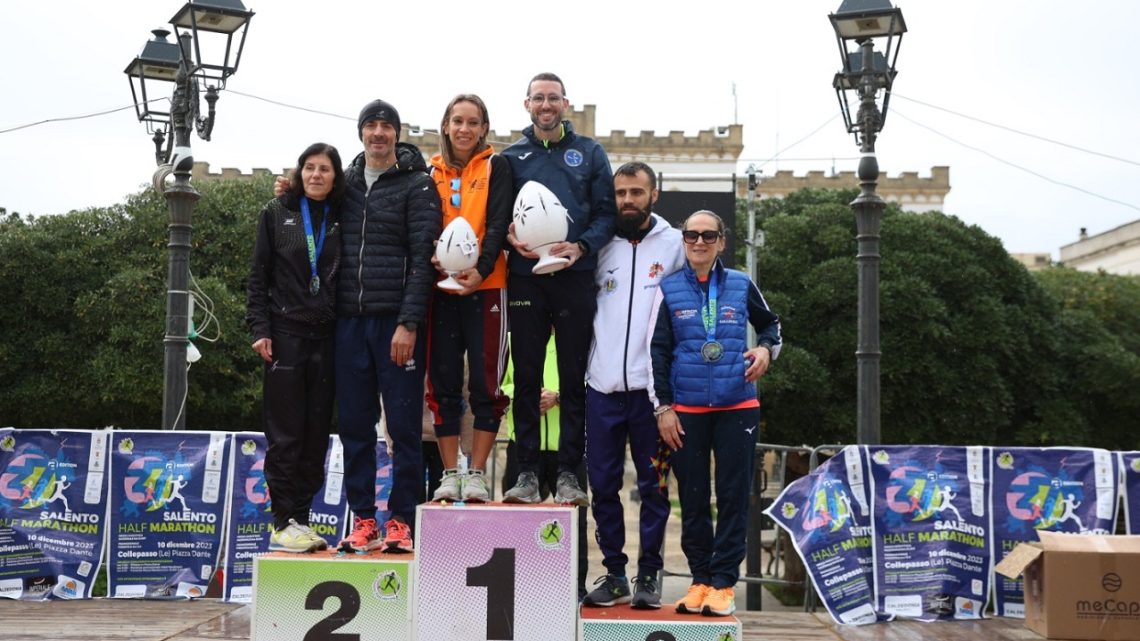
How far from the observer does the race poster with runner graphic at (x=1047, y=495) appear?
729cm

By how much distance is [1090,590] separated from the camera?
250 inches

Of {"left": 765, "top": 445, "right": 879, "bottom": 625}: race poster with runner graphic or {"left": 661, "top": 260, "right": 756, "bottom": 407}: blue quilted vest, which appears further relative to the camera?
{"left": 765, "top": 445, "right": 879, "bottom": 625}: race poster with runner graphic

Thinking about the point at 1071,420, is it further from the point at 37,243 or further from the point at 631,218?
the point at 37,243

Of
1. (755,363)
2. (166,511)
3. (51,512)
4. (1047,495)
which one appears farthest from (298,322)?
(1047,495)

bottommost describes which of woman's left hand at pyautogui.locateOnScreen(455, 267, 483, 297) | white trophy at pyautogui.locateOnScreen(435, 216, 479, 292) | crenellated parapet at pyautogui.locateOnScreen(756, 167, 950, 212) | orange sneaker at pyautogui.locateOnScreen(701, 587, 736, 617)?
orange sneaker at pyautogui.locateOnScreen(701, 587, 736, 617)

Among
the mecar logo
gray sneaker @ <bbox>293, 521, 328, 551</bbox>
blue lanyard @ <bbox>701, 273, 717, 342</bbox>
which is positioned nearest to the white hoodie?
blue lanyard @ <bbox>701, 273, 717, 342</bbox>

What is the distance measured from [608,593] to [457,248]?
163 centimetres

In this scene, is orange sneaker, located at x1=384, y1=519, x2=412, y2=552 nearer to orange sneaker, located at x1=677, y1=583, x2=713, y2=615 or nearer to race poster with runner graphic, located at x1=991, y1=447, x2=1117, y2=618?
orange sneaker, located at x1=677, y1=583, x2=713, y2=615

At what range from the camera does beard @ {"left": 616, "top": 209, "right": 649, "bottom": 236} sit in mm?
4945

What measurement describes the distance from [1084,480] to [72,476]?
6.92m

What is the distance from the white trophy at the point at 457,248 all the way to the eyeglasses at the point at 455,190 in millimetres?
249

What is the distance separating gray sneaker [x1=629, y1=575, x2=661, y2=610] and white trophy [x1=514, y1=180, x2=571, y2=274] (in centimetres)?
139

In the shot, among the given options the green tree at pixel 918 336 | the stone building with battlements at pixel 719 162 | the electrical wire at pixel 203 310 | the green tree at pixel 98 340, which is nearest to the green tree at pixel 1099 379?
the green tree at pixel 918 336

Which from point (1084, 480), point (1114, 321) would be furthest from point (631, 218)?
point (1114, 321)
